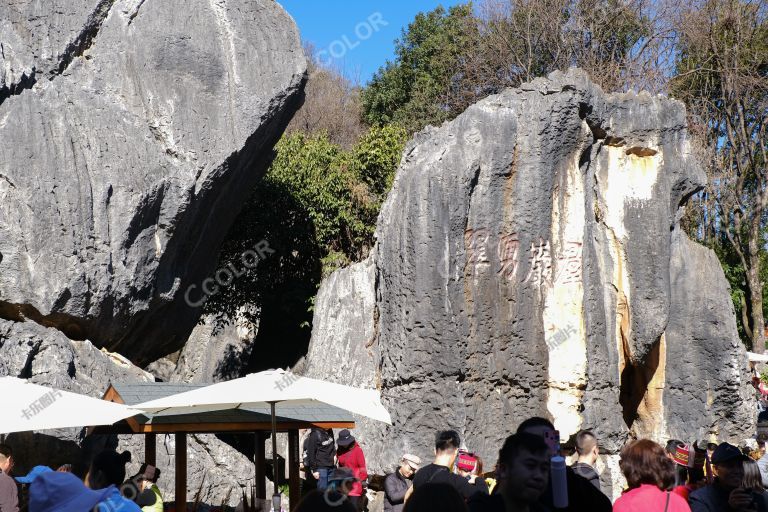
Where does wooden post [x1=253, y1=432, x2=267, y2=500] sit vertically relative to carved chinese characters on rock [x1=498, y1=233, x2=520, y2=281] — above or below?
below

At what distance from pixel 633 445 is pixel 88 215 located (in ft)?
37.0

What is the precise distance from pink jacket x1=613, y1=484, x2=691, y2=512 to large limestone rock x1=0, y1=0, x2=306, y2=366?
11.1 meters

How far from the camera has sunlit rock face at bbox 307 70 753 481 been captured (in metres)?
12.6

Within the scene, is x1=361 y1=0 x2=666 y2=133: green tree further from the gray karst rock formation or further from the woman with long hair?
the woman with long hair

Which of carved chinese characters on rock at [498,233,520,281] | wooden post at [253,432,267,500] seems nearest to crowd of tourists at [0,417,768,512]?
wooden post at [253,432,267,500]

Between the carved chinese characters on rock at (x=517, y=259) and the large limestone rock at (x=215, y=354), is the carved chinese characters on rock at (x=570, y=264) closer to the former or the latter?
the carved chinese characters on rock at (x=517, y=259)

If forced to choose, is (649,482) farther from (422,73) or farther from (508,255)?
(422,73)

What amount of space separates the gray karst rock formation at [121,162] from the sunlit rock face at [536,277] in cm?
337

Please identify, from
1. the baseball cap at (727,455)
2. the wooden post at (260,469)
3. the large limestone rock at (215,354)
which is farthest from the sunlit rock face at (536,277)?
the large limestone rock at (215,354)

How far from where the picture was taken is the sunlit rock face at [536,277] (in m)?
12.6

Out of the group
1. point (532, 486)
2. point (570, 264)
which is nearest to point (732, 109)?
point (570, 264)

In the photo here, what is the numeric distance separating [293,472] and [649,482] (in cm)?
749

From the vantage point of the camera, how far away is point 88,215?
46.4ft

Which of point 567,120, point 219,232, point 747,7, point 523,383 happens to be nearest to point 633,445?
point 523,383
